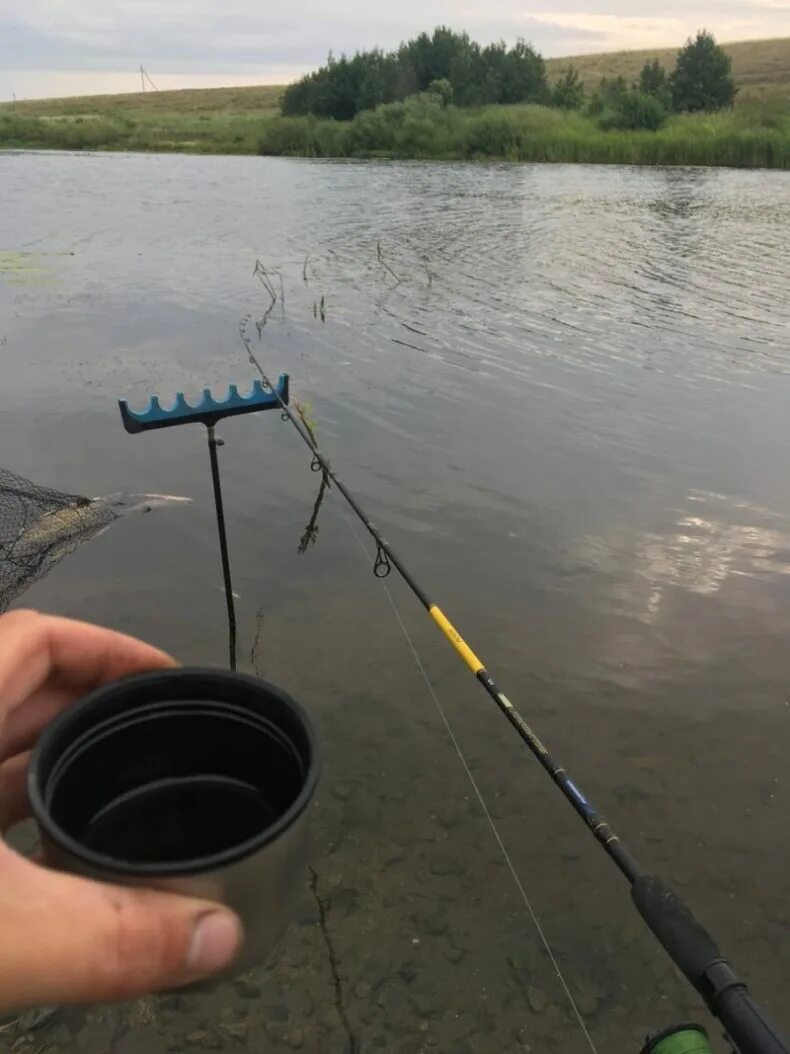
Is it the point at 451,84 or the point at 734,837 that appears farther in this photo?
the point at 451,84

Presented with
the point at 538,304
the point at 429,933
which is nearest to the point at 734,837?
the point at 429,933

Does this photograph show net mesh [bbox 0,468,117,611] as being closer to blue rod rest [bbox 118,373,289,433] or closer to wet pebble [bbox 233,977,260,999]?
blue rod rest [bbox 118,373,289,433]

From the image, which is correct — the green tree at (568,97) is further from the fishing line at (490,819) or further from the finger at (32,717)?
the finger at (32,717)

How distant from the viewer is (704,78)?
69188 mm

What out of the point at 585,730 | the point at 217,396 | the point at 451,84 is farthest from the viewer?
the point at 451,84

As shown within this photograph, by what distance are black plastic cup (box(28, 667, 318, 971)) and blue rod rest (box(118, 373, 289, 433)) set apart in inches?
113

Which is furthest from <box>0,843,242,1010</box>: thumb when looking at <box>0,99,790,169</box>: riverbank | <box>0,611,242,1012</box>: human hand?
<box>0,99,790,169</box>: riverbank

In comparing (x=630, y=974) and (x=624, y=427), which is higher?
(x=624, y=427)

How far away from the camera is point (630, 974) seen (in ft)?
11.4

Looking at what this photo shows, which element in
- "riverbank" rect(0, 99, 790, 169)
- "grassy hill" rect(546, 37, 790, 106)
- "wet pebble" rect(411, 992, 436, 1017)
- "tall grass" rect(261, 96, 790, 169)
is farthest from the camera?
"grassy hill" rect(546, 37, 790, 106)

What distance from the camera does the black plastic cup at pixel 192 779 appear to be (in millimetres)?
1612

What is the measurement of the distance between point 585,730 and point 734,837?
1007mm

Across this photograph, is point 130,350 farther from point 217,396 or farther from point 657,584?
point 657,584

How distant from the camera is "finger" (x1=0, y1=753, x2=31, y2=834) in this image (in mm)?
1866
